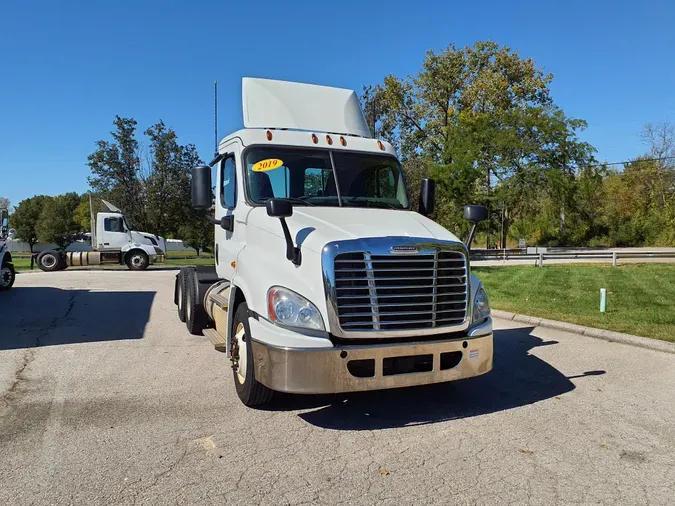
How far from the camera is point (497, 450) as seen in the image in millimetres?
4027

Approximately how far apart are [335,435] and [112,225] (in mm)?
24879

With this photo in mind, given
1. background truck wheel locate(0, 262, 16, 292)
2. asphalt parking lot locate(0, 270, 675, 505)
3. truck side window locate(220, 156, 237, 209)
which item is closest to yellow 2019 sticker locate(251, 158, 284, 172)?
truck side window locate(220, 156, 237, 209)

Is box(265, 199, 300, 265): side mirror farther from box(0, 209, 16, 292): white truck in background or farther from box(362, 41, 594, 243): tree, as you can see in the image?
box(362, 41, 594, 243): tree

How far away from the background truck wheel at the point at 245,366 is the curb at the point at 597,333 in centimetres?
566

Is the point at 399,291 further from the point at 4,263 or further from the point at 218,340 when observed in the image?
the point at 4,263

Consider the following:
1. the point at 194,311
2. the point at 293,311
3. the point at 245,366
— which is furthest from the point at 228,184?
the point at 194,311

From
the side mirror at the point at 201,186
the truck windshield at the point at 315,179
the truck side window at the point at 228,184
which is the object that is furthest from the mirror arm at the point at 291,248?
the side mirror at the point at 201,186

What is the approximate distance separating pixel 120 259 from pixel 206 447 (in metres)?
24.6

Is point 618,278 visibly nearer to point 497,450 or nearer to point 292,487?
point 497,450

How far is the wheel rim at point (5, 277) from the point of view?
45.3ft

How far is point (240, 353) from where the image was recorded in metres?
4.94

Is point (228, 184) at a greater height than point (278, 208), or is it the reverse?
point (228, 184)

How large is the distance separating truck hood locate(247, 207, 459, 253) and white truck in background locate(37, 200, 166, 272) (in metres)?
22.9

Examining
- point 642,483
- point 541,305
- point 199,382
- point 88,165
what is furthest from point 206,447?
point 88,165
